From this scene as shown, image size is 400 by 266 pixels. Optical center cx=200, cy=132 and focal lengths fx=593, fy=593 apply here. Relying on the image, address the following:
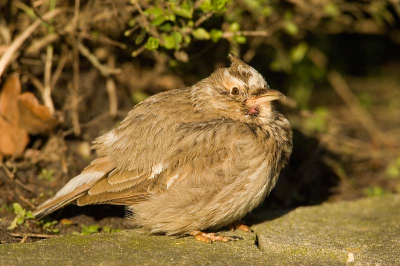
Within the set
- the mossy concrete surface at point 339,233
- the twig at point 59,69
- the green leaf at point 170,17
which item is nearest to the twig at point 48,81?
the twig at point 59,69

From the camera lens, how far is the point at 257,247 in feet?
14.3

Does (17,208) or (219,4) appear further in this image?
(219,4)

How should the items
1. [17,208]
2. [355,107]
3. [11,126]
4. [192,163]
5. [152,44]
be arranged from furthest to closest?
1. [355,107]
2. [11,126]
3. [152,44]
4. [17,208]
5. [192,163]

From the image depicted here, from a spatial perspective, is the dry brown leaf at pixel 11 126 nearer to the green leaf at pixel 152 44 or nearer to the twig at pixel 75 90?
the twig at pixel 75 90

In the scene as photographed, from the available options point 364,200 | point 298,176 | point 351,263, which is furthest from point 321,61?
point 351,263

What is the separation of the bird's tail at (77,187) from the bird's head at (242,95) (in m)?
1.03

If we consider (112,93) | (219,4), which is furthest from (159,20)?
(112,93)

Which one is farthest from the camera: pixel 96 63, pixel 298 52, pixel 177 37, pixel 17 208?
pixel 298 52

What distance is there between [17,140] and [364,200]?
10.9 feet

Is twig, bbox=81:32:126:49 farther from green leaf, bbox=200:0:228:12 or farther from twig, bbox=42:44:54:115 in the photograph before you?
green leaf, bbox=200:0:228:12

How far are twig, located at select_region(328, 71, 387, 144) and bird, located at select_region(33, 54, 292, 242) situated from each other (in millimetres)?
2984

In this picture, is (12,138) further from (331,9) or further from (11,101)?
(331,9)

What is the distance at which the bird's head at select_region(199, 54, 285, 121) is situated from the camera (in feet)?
15.8

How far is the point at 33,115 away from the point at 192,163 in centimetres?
184
